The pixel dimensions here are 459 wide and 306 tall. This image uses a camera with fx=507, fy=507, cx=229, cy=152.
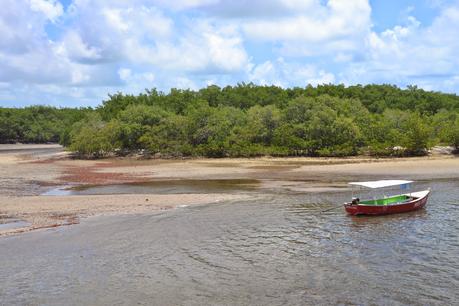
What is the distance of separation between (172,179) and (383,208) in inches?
1084

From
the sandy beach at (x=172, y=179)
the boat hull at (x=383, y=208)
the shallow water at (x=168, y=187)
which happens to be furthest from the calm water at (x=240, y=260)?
the shallow water at (x=168, y=187)

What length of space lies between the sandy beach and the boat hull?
9973 millimetres

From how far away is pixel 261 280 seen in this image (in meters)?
18.6

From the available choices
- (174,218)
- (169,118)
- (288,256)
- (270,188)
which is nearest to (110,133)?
(169,118)

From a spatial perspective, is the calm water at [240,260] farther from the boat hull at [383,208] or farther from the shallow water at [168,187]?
the shallow water at [168,187]

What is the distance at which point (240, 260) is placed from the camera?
21.3 metres

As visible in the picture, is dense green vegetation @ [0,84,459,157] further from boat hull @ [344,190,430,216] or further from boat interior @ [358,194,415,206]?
boat hull @ [344,190,430,216]

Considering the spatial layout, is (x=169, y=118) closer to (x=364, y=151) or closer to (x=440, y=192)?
(x=364, y=151)

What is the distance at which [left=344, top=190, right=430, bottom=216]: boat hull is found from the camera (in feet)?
98.1

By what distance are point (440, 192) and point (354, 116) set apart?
147ft

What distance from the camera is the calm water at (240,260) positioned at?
17.0 m

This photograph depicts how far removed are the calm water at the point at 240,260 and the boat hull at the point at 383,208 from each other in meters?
0.56

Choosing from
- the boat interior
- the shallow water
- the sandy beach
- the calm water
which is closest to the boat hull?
the boat interior

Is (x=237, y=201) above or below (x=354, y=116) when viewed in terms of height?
below
